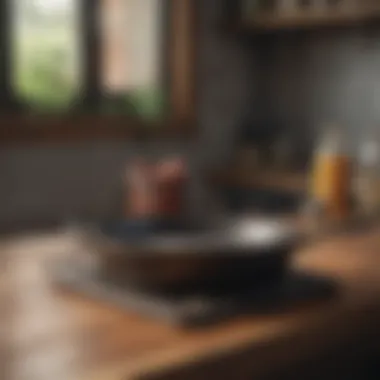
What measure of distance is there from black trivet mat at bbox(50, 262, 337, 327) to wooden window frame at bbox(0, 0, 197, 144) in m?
1.39

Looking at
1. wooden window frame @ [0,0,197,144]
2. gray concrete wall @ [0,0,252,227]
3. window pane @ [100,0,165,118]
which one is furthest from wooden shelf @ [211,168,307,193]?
window pane @ [100,0,165,118]

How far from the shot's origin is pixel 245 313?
1096 millimetres

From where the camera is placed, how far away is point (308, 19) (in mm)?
2900

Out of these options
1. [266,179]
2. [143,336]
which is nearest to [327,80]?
[266,179]

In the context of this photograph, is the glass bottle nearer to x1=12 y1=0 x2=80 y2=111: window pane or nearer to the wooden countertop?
the wooden countertop

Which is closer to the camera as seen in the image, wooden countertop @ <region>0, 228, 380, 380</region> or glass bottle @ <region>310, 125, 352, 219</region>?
wooden countertop @ <region>0, 228, 380, 380</region>

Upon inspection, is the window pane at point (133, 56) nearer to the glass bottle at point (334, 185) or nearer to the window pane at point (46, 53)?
the window pane at point (46, 53)

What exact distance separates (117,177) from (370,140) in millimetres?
897

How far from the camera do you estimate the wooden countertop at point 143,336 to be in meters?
0.87

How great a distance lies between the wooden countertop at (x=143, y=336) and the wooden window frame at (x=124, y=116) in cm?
133

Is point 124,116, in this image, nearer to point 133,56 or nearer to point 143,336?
point 133,56

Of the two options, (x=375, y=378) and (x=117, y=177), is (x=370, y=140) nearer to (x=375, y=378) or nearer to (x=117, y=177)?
(x=117, y=177)

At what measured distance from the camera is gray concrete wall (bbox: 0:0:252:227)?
2.62 meters

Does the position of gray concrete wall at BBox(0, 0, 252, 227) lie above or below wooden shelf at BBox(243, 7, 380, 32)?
below
